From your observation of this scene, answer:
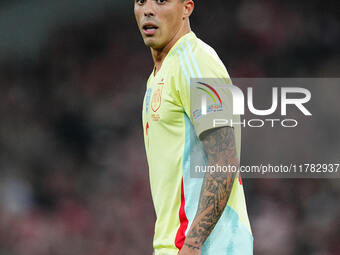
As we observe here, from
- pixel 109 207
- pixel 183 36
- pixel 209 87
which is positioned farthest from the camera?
pixel 109 207

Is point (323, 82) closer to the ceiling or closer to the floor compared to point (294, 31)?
closer to the floor

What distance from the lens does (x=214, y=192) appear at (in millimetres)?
2533

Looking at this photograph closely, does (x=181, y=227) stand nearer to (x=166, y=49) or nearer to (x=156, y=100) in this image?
(x=156, y=100)

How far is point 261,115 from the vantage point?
7.95m

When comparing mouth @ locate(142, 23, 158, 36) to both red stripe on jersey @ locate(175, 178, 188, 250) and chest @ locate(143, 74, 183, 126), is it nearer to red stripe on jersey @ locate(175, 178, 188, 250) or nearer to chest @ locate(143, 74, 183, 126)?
chest @ locate(143, 74, 183, 126)

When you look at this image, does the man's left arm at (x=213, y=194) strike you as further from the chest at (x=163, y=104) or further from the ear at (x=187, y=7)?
the ear at (x=187, y=7)

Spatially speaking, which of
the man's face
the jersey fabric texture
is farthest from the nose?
the jersey fabric texture

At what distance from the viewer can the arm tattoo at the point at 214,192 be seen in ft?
8.30

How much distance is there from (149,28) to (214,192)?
905 mm

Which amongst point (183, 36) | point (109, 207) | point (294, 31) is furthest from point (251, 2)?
point (183, 36)

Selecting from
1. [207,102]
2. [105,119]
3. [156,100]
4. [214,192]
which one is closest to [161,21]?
[156,100]

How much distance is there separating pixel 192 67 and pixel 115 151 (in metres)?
5.30

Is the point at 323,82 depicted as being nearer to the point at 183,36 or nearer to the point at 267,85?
the point at 267,85

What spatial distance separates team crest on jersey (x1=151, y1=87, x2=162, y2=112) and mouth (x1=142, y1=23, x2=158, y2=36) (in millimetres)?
304
